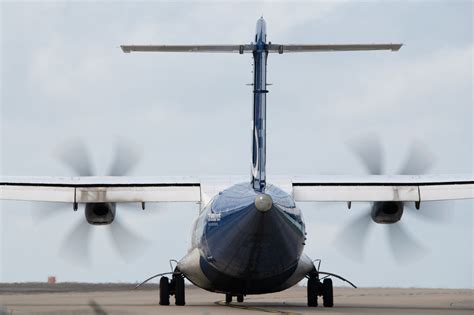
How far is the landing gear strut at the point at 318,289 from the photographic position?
29938 millimetres

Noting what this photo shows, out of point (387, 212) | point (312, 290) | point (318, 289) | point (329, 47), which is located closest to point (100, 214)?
point (312, 290)

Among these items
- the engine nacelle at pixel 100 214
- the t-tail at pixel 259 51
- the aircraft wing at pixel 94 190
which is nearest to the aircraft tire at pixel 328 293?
the aircraft wing at pixel 94 190

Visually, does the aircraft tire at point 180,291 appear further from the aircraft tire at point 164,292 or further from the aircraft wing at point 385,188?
the aircraft wing at point 385,188

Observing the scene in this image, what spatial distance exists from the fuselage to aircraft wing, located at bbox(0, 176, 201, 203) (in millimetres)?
2707

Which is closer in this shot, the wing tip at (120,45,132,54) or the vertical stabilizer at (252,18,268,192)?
the vertical stabilizer at (252,18,268,192)

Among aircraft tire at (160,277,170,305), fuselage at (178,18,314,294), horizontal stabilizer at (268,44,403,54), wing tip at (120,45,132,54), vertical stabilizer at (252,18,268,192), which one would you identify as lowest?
aircraft tire at (160,277,170,305)

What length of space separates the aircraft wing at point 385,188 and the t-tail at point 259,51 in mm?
4535

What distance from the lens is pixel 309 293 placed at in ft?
98.7

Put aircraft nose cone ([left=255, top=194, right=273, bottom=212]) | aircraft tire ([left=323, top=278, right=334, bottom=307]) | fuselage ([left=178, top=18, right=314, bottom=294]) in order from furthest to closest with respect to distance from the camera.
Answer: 1. aircraft tire ([left=323, top=278, right=334, bottom=307])
2. fuselage ([left=178, top=18, right=314, bottom=294])
3. aircraft nose cone ([left=255, top=194, right=273, bottom=212])

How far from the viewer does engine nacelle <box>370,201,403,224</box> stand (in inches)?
1234

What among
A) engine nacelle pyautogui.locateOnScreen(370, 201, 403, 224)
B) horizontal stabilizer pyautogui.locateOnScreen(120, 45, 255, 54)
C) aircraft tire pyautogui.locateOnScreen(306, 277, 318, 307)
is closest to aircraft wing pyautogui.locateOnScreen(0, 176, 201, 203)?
aircraft tire pyautogui.locateOnScreen(306, 277, 318, 307)

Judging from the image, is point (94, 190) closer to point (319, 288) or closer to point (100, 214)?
point (100, 214)

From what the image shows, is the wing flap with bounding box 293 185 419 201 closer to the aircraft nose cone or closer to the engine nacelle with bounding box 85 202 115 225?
the engine nacelle with bounding box 85 202 115 225

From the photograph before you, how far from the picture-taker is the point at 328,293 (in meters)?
30.0
